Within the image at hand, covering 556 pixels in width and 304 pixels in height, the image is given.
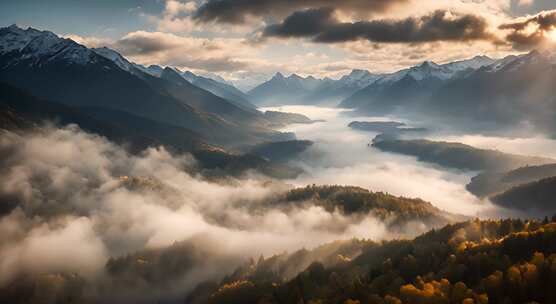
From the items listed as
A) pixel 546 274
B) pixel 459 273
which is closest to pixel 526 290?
pixel 546 274

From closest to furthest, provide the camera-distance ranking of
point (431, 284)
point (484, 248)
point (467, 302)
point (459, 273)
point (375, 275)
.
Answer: point (467, 302), point (431, 284), point (459, 273), point (484, 248), point (375, 275)

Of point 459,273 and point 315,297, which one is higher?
point 459,273

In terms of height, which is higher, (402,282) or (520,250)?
(520,250)

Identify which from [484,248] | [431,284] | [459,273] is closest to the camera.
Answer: [431,284]

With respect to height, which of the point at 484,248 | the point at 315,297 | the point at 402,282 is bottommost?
the point at 315,297

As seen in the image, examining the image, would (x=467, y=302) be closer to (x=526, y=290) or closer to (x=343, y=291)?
(x=526, y=290)

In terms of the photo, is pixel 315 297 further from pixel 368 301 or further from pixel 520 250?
pixel 520 250

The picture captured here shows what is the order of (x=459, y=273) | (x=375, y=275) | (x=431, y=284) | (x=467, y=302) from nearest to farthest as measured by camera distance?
(x=467, y=302), (x=431, y=284), (x=459, y=273), (x=375, y=275)

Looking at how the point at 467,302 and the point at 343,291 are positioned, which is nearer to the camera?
the point at 467,302

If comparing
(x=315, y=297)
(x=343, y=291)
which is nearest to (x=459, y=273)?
(x=343, y=291)
